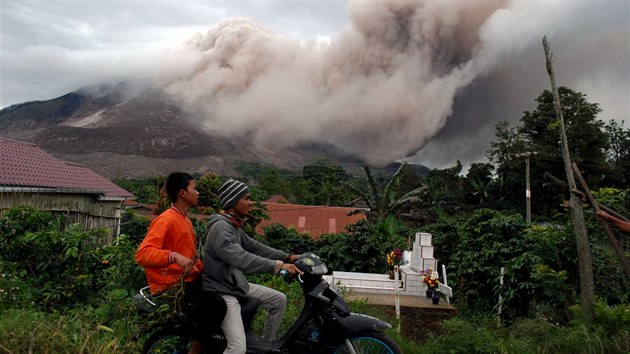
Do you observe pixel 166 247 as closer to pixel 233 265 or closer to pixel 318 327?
pixel 233 265

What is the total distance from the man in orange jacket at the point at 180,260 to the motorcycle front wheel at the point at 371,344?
0.85 metres

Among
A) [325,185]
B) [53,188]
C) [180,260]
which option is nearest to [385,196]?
[53,188]

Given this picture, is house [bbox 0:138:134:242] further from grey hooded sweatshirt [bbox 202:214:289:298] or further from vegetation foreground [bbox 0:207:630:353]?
grey hooded sweatshirt [bbox 202:214:289:298]

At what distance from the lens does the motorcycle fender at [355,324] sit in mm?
2969

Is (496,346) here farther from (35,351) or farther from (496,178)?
(496,178)

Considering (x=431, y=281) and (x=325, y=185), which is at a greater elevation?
(x=325, y=185)

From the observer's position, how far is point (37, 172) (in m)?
12.8

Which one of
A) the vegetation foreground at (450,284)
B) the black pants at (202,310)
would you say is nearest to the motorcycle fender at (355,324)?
the black pants at (202,310)

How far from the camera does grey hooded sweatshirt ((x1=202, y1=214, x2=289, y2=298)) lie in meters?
2.90

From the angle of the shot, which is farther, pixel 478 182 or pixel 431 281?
pixel 478 182

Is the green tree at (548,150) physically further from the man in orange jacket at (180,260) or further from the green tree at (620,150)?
the man in orange jacket at (180,260)

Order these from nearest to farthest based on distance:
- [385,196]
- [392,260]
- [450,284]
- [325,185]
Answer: [450,284] < [392,260] < [385,196] < [325,185]


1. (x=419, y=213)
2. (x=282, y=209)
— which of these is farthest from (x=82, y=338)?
(x=419, y=213)

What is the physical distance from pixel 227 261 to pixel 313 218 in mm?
29512
